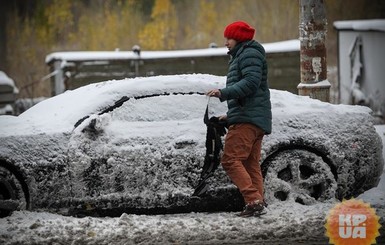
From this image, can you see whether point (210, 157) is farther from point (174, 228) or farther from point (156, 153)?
point (174, 228)

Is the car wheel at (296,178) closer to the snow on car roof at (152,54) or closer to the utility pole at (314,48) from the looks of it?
the utility pole at (314,48)

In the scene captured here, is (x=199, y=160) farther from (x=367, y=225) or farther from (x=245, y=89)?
(x=367, y=225)

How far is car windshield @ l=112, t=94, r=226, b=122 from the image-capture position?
7602mm

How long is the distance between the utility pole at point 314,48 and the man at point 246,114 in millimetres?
2378

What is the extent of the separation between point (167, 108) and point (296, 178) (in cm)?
140

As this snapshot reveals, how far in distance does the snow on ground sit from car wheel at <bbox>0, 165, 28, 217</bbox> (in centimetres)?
8

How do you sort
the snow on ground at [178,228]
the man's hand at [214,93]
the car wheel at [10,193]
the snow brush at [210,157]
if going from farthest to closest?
the snow brush at [210,157] → the car wheel at [10,193] → the man's hand at [214,93] → the snow on ground at [178,228]

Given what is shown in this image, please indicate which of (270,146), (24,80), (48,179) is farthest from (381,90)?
(24,80)

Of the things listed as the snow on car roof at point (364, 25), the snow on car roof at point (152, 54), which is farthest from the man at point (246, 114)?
the snow on car roof at point (152, 54)

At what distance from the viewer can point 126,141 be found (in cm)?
735

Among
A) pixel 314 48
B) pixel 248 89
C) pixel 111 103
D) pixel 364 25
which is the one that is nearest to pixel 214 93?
pixel 248 89

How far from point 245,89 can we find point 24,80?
2507 centimetres

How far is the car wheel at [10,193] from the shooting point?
23.5 feet

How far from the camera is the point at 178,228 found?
689 cm
